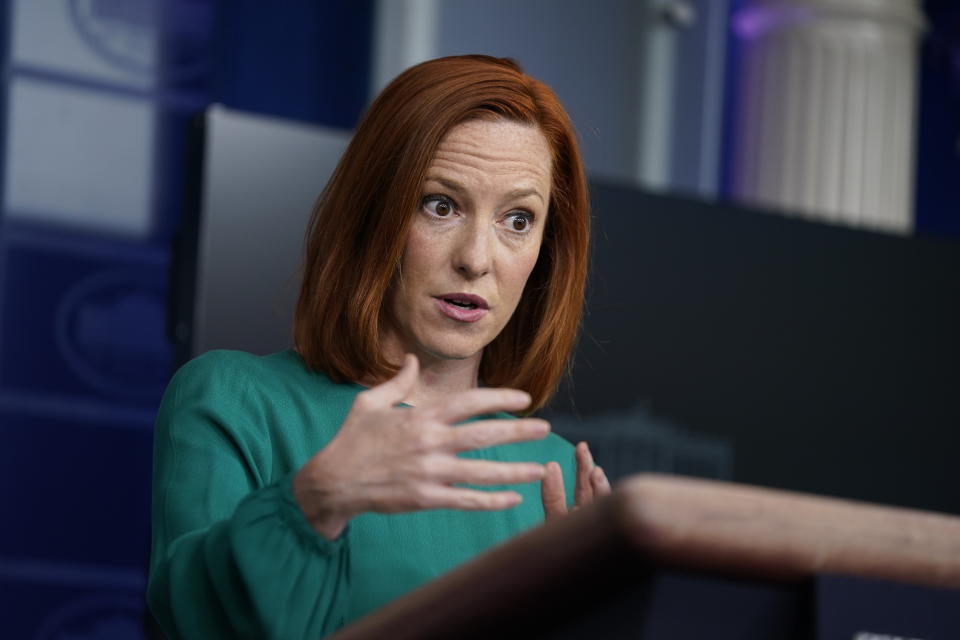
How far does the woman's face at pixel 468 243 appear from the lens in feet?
4.46

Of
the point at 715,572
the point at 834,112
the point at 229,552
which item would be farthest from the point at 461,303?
the point at 834,112

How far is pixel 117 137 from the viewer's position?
3.37m

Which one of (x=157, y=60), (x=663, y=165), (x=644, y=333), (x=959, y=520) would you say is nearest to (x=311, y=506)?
(x=959, y=520)

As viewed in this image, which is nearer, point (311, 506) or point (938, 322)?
point (311, 506)

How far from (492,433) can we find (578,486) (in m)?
0.42

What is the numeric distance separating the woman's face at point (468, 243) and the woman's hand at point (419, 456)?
1.55 feet

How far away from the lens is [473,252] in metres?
1.34

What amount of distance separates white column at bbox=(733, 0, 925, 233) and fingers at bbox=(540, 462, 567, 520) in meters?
3.06

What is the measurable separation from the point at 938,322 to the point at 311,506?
282cm

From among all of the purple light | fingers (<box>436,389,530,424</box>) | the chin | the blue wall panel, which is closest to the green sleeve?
fingers (<box>436,389,530,424</box>)

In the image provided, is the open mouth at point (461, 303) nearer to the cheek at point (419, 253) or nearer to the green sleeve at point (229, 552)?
the cheek at point (419, 253)

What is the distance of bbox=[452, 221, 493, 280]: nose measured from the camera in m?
1.34

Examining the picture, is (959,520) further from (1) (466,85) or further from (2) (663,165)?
(2) (663,165)

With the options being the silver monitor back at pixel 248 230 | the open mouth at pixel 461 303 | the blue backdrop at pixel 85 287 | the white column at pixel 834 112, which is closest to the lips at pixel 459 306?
the open mouth at pixel 461 303
